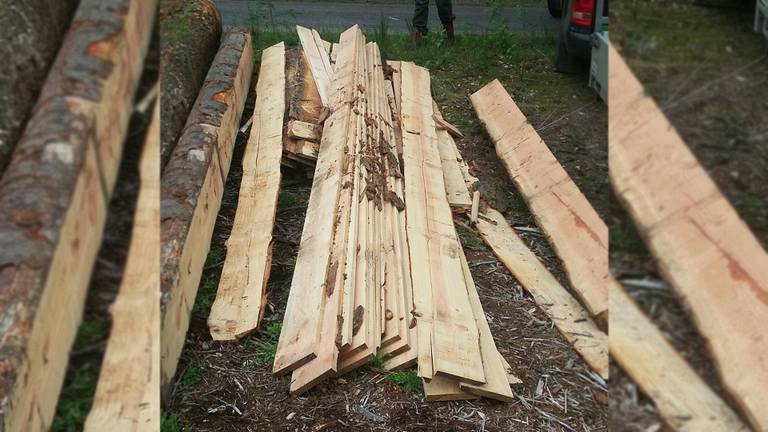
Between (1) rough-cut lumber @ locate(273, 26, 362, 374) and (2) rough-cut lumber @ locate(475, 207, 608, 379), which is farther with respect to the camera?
(2) rough-cut lumber @ locate(475, 207, 608, 379)

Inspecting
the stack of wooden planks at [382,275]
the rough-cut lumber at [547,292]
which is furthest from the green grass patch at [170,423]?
the rough-cut lumber at [547,292]

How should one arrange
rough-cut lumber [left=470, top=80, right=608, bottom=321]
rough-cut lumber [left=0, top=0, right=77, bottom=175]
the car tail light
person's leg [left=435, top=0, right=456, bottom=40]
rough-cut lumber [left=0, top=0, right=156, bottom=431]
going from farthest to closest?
1. person's leg [left=435, top=0, right=456, bottom=40]
2. rough-cut lumber [left=470, top=80, right=608, bottom=321]
3. the car tail light
4. rough-cut lumber [left=0, top=0, right=77, bottom=175]
5. rough-cut lumber [left=0, top=0, right=156, bottom=431]

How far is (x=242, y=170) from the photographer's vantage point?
4180 millimetres

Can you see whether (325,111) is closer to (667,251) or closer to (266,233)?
(266,233)

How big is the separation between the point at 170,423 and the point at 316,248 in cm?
103

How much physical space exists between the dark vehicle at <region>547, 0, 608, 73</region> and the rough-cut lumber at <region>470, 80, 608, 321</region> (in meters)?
0.63

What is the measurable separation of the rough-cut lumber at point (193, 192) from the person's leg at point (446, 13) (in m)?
2.78

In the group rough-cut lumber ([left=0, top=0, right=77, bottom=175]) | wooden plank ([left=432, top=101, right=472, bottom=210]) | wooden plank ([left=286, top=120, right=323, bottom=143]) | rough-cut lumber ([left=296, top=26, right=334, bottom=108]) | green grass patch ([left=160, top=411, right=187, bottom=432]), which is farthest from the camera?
rough-cut lumber ([left=296, top=26, right=334, bottom=108])

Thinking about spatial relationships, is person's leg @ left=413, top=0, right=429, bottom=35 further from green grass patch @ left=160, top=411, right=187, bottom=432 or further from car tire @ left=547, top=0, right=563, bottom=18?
green grass patch @ left=160, top=411, right=187, bottom=432

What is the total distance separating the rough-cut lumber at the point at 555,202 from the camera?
9.99 feet

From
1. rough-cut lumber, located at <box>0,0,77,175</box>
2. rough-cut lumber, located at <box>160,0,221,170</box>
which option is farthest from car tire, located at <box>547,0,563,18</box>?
rough-cut lumber, located at <box>0,0,77,175</box>

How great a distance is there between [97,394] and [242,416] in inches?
59.9

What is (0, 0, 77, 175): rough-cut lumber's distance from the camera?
1.02 meters

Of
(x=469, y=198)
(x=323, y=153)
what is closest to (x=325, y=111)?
(x=323, y=153)
